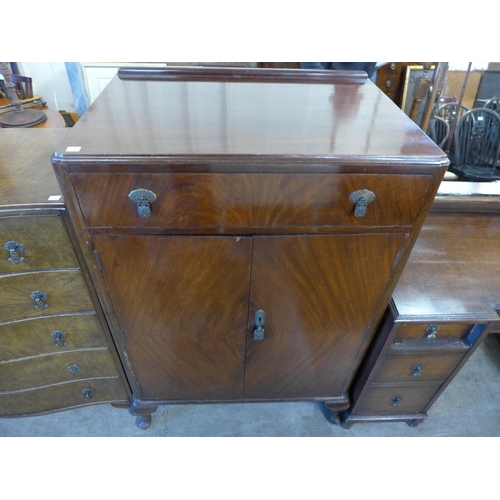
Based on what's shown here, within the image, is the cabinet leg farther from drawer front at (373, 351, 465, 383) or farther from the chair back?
the chair back

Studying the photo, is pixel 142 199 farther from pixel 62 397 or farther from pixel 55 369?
pixel 62 397

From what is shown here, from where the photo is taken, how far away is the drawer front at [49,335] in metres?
0.87

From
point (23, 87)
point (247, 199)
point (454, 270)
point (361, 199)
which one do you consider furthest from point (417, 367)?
point (23, 87)

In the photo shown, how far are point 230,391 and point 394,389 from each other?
19.9 inches

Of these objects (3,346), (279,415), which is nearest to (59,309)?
(3,346)

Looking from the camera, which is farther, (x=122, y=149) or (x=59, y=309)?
(x=59, y=309)

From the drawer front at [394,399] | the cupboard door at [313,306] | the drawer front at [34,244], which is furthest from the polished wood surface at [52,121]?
the drawer front at [394,399]

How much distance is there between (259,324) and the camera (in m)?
0.86

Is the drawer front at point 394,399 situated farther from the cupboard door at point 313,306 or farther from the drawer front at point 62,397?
the drawer front at point 62,397

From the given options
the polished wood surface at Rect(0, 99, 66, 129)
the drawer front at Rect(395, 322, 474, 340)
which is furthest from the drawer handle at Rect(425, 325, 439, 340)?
the polished wood surface at Rect(0, 99, 66, 129)

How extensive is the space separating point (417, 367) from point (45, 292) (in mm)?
1000

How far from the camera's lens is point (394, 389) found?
106 cm

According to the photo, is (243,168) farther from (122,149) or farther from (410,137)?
(410,137)

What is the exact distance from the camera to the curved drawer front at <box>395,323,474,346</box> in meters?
0.90
